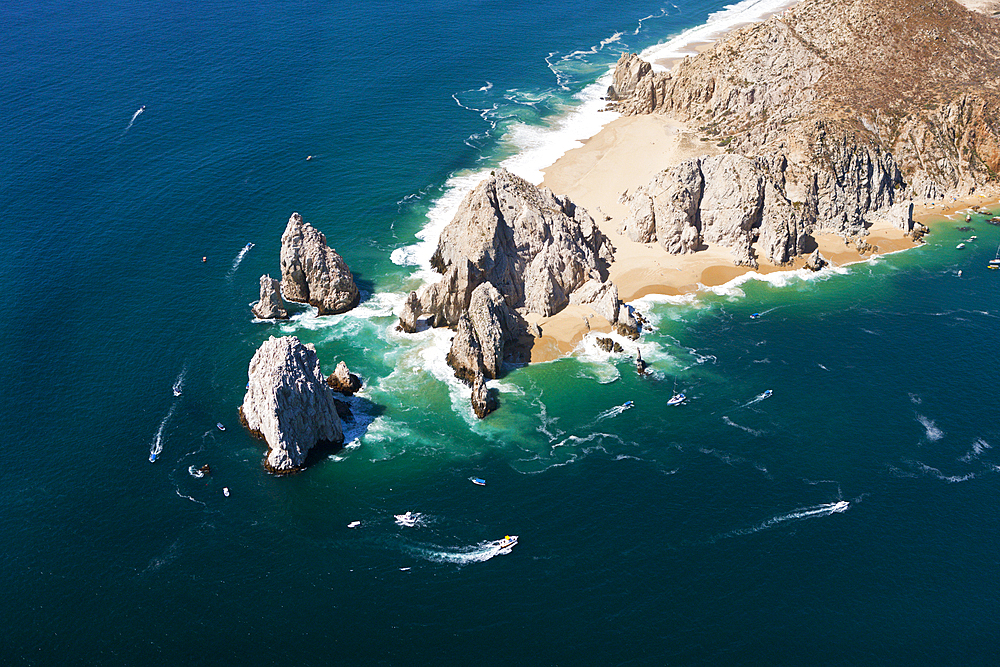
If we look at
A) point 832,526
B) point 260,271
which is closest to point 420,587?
point 832,526

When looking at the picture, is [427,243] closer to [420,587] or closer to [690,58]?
[420,587]

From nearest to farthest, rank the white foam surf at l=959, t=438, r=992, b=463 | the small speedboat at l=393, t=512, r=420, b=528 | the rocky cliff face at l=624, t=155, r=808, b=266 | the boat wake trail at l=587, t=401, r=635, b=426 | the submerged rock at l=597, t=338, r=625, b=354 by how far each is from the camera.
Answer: the small speedboat at l=393, t=512, r=420, b=528 → the white foam surf at l=959, t=438, r=992, b=463 → the boat wake trail at l=587, t=401, r=635, b=426 → the submerged rock at l=597, t=338, r=625, b=354 → the rocky cliff face at l=624, t=155, r=808, b=266

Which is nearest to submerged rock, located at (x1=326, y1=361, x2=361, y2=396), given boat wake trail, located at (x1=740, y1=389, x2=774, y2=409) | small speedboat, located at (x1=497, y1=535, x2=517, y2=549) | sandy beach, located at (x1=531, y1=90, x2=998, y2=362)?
sandy beach, located at (x1=531, y1=90, x2=998, y2=362)

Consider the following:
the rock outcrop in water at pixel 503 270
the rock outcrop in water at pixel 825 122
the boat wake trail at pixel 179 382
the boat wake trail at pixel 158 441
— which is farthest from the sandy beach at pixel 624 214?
the boat wake trail at pixel 158 441

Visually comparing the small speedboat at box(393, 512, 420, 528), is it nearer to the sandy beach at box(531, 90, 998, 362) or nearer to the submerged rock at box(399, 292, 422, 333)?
the sandy beach at box(531, 90, 998, 362)

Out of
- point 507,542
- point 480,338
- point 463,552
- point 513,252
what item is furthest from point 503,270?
point 463,552

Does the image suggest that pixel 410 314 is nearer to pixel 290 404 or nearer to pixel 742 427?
pixel 290 404
